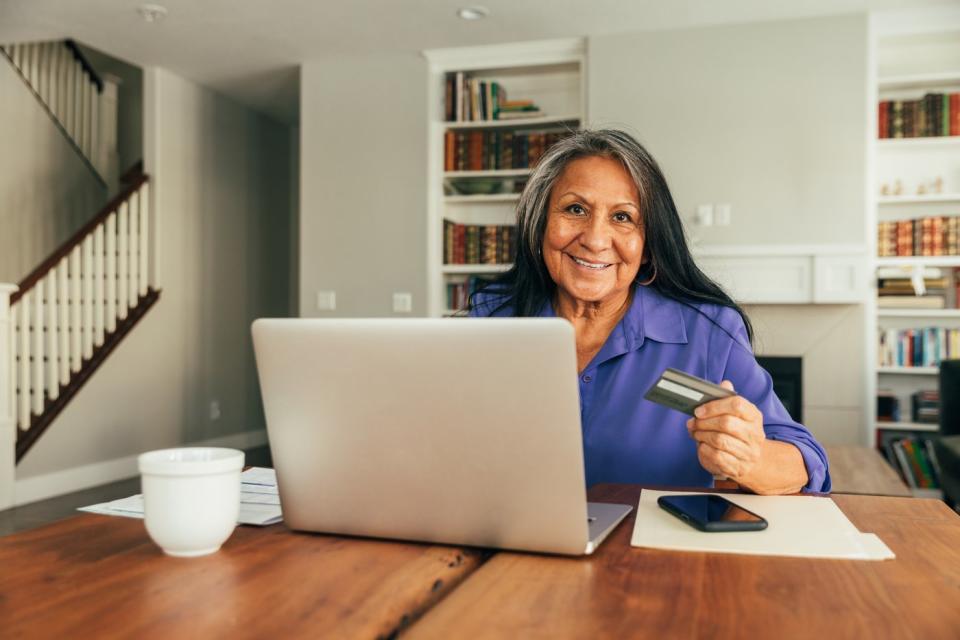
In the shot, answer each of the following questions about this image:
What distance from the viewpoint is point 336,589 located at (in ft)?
2.27

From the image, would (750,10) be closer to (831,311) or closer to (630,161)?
(831,311)

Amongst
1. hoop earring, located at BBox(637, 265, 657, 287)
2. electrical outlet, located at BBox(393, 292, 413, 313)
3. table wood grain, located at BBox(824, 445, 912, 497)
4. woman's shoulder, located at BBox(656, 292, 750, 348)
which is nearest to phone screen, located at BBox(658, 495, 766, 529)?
woman's shoulder, located at BBox(656, 292, 750, 348)

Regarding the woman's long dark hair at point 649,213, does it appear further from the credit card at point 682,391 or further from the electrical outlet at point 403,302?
the electrical outlet at point 403,302

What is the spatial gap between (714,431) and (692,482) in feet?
1.26

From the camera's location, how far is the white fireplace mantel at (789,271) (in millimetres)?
4250

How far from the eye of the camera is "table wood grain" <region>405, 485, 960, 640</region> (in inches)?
23.5

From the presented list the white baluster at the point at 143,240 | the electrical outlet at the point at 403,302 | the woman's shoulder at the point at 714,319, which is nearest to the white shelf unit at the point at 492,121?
the electrical outlet at the point at 403,302

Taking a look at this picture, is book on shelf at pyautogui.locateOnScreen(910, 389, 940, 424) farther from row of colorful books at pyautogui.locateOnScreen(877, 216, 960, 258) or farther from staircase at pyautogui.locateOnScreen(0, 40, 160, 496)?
staircase at pyautogui.locateOnScreen(0, 40, 160, 496)

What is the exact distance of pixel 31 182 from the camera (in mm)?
5516

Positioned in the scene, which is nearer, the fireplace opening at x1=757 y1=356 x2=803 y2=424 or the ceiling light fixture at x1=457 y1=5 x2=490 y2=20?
the ceiling light fixture at x1=457 y1=5 x2=490 y2=20

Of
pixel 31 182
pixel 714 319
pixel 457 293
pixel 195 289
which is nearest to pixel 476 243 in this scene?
pixel 457 293

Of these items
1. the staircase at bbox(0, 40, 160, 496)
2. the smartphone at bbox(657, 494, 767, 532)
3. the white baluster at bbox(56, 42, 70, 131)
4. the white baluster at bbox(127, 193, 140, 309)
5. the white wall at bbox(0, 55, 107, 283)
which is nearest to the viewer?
the smartphone at bbox(657, 494, 767, 532)

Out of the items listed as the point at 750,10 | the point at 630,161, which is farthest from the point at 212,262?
the point at 630,161

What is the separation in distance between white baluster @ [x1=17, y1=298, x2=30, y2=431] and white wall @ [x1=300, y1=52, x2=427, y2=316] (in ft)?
5.26
